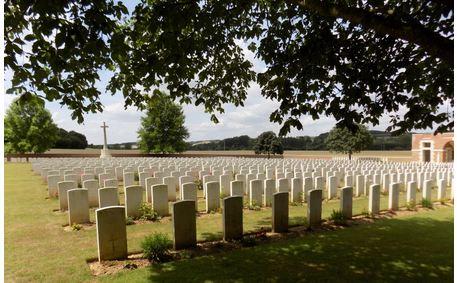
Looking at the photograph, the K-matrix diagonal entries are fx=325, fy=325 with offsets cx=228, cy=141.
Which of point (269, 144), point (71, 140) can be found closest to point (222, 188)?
point (269, 144)

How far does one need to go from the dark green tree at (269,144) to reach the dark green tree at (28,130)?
31.0 m

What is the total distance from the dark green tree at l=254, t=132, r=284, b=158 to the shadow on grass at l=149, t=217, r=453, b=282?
46.7 metres

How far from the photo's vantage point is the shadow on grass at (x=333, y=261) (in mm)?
4781

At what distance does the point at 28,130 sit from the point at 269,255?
41.4 m

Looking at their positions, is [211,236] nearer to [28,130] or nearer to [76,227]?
[76,227]

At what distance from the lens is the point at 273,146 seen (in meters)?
53.6

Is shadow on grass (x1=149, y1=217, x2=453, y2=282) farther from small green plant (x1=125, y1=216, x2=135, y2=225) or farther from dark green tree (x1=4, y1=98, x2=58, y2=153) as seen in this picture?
dark green tree (x1=4, y1=98, x2=58, y2=153)

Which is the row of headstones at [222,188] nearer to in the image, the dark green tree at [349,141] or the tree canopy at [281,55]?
the tree canopy at [281,55]

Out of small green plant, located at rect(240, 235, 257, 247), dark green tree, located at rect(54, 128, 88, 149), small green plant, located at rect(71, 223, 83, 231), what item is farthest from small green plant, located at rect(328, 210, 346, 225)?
dark green tree, located at rect(54, 128, 88, 149)

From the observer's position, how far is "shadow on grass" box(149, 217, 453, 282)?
478 centimetres

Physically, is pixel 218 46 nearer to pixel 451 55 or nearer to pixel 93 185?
pixel 451 55

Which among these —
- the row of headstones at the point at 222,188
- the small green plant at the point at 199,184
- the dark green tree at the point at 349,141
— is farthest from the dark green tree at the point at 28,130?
the dark green tree at the point at 349,141

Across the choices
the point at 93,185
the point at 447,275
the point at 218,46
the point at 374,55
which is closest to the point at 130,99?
the point at 218,46

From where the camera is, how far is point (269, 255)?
5688 millimetres
